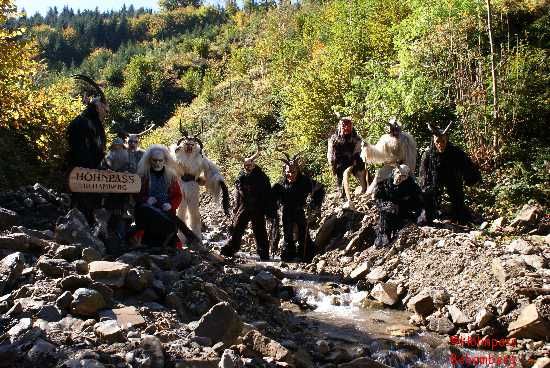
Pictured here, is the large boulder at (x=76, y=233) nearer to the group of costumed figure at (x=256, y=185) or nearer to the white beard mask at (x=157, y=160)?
the group of costumed figure at (x=256, y=185)

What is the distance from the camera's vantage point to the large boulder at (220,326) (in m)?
3.96

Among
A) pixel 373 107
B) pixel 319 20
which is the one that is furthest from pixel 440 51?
pixel 319 20

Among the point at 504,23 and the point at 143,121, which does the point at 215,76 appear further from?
the point at 504,23

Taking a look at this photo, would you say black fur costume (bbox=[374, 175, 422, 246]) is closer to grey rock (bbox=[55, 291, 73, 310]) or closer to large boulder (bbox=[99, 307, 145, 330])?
large boulder (bbox=[99, 307, 145, 330])

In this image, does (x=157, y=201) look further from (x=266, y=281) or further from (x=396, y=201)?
(x=396, y=201)

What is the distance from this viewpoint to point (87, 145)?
6.26 metres

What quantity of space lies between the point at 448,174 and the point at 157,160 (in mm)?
4307

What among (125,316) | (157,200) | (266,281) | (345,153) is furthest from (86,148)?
(345,153)

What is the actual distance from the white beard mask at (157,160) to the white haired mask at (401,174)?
3396 mm

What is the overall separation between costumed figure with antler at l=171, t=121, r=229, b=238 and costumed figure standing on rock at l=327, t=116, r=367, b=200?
2386mm

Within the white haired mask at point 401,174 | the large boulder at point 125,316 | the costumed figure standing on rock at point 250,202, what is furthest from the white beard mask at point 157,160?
the white haired mask at point 401,174

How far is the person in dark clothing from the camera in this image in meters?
7.96

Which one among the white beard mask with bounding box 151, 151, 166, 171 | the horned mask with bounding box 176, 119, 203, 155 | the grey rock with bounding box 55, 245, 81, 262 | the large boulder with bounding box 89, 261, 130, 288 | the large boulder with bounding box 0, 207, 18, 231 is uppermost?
the horned mask with bounding box 176, 119, 203, 155

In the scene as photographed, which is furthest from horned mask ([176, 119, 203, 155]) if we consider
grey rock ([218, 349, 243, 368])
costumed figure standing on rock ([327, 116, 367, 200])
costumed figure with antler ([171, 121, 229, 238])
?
grey rock ([218, 349, 243, 368])
